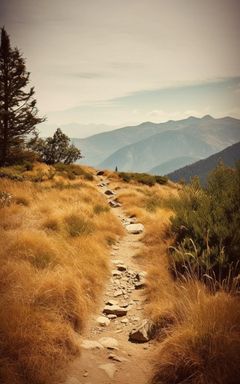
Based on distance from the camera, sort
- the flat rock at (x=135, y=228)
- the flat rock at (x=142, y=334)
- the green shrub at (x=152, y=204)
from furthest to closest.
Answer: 1. the green shrub at (x=152, y=204)
2. the flat rock at (x=135, y=228)
3. the flat rock at (x=142, y=334)

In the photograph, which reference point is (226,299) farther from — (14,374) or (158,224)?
(158,224)

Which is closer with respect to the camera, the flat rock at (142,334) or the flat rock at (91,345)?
the flat rock at (91,345)

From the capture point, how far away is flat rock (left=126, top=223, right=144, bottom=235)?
32.8 feet

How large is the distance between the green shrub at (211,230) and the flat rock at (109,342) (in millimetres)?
1487

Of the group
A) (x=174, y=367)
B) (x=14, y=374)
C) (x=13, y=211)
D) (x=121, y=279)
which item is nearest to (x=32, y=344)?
Result: (x=14, y=374)

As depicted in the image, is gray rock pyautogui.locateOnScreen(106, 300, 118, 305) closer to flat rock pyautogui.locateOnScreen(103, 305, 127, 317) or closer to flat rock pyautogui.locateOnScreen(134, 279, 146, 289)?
flat rock pyautogui.locateOnScreen(103, 305, 127, 317)

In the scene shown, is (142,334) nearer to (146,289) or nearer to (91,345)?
(91,345)

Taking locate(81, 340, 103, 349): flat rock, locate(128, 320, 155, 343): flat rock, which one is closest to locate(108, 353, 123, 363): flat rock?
locate(81, 340, 103, 349): flat rock

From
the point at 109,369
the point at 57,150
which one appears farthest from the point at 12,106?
the point at 109,369

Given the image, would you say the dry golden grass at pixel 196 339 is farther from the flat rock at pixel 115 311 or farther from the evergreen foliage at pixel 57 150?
the evergreen foliage at pixel 57 150

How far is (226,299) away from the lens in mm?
3771

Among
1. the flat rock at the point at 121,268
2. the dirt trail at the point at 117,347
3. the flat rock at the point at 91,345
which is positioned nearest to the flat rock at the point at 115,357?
the dirt trail at the point at 117,347

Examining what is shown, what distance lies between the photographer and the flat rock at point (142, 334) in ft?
13.7

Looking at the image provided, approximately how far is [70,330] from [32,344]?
670mm
